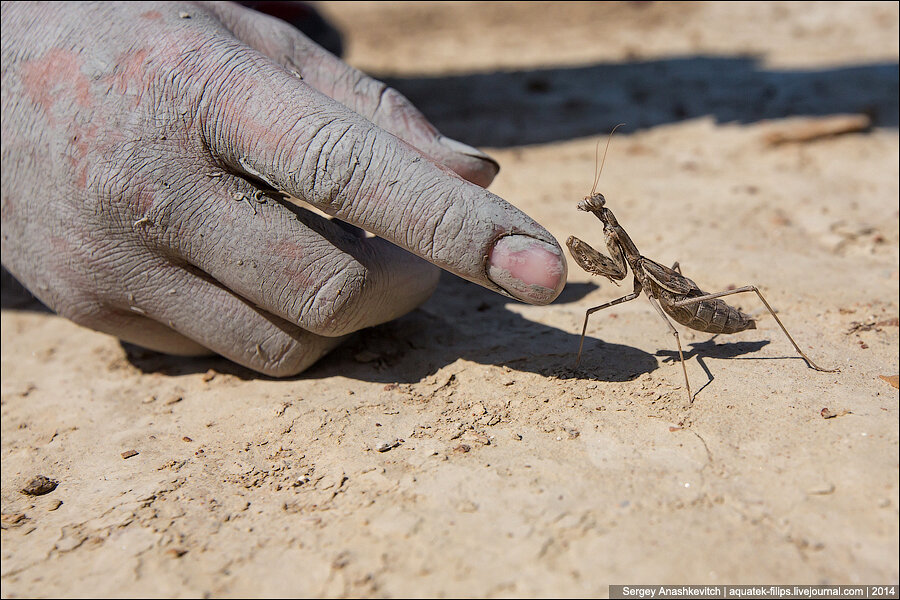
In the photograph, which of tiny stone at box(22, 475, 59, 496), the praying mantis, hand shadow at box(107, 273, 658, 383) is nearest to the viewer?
tiny stone at box(22, 475, 59, 496)

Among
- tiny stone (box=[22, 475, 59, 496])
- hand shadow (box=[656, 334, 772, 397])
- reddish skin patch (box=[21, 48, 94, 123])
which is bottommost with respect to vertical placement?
tiny stone (box=[22, 475, 59, 496])

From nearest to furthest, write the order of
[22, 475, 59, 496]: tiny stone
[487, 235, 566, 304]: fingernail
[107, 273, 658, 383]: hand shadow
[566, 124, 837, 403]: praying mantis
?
1. [487, 235, 566, 304]: fingernail
2. [22, 475, 59, 496]: tiny stone
3. [566, 124, 837, 403]: praying mantis
4. [107, 273, 658, 383]: hand shadow

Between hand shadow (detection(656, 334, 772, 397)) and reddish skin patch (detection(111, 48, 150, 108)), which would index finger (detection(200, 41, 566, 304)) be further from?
hand shadow (detection(656, 334, 772, 397))

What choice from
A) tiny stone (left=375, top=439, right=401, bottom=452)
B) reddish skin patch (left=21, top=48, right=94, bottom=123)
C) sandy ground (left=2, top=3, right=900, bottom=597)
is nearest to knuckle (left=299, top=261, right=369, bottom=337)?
sandy ground (left=2, top=3, right=900, bottom=597)

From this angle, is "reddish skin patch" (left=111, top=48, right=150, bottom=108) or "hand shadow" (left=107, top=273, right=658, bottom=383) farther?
"hand shadow" (left=107, top=273, right=658, bottom=383)

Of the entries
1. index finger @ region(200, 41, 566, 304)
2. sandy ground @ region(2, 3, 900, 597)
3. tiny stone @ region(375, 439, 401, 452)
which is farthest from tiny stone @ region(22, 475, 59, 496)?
index finger @ region(200, 41, 566, 304)

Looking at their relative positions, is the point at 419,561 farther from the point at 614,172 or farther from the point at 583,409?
the point at 614,172

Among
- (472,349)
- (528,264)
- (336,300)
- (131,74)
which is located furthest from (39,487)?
(528,264)

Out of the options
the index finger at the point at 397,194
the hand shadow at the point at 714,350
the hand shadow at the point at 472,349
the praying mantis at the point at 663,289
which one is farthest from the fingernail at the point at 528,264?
the hand shadow at the point at 714,350

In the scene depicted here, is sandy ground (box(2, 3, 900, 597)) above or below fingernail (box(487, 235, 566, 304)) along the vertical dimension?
below

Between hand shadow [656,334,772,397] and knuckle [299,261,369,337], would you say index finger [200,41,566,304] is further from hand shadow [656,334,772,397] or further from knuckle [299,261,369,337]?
hand shadow [656,334,772,397]
